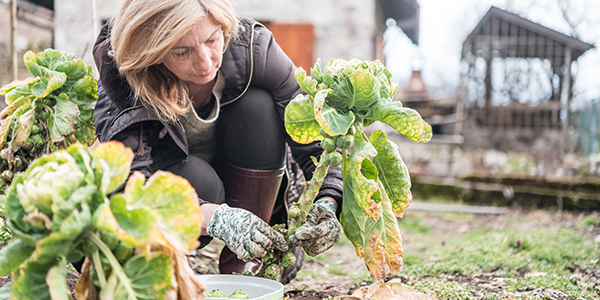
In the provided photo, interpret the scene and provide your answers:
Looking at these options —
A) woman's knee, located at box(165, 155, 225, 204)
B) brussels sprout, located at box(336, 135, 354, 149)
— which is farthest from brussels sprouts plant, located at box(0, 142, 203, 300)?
woman's knee, located at box(165, 155, 225, 204)

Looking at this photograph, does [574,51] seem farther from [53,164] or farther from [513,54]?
[53,164]

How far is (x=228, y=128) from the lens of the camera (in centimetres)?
205

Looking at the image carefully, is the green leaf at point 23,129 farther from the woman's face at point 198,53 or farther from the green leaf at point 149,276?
the green leaf at point 149,276

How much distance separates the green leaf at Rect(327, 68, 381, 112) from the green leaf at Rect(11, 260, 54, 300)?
877 millimetres

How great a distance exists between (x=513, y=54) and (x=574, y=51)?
1632 millimetres

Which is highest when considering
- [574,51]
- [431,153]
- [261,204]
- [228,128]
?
[574,51]

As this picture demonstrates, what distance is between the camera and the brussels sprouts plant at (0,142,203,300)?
0.89 metres

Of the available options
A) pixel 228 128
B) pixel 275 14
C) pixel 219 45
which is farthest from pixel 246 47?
pixel 275 14

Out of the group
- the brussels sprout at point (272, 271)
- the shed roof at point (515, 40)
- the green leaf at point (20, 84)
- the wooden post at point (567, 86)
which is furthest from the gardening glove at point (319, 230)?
the wooden post at point (567, 86)

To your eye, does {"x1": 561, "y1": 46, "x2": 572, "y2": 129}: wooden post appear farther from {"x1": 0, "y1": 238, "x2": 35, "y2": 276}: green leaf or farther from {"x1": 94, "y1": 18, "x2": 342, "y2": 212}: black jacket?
{"x1": 0, "y1": 238, "x2": 35, "y2": 276}: green leaf

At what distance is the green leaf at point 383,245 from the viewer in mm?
1440

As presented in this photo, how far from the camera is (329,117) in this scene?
133 centimetres

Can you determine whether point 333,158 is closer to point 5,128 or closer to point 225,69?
point 225,69

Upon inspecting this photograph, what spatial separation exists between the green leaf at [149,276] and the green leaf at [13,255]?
0.20 m
